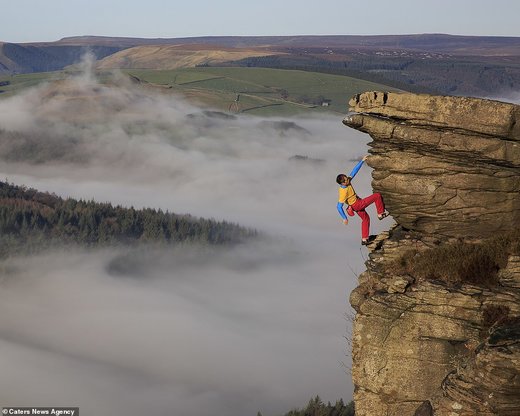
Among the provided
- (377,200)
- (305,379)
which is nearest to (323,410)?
(377,200)

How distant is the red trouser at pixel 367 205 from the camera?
3158 centimetres

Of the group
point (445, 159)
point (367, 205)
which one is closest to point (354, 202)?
point (367, 205)

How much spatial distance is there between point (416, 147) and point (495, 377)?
885 cm

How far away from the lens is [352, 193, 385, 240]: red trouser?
104 ft

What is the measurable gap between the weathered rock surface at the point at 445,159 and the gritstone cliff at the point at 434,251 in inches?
1.3

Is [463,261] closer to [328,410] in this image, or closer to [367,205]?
[367,205]

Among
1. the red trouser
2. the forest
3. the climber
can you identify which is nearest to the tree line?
the forest

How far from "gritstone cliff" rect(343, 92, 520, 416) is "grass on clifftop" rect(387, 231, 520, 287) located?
0.11 ft

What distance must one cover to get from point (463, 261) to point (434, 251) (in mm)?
1404

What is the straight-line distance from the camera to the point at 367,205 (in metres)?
31.8

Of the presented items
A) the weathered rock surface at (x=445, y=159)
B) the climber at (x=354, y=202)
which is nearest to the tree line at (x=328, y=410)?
the climber at (x=354, y=202)

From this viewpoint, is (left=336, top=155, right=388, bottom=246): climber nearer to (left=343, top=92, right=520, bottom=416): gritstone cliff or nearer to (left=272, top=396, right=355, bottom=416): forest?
(left=343, top=92, right=520, bottom=416): gritstone cliff

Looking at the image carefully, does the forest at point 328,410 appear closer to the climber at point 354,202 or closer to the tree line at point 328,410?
the tree line at point 328,410

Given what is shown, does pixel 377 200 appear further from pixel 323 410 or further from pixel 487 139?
pixel 323 410
